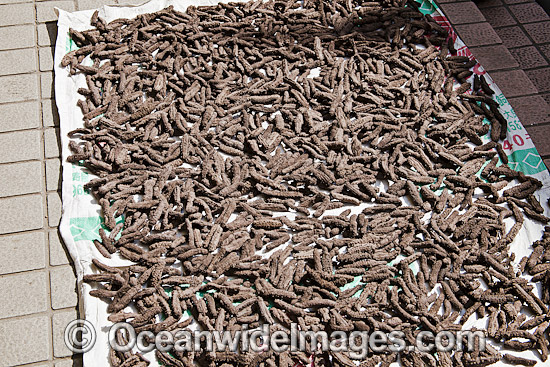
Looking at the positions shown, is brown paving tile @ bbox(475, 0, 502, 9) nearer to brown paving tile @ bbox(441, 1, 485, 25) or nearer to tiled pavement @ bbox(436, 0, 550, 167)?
tiled pavement @ bbox(436, 0, 550, 167)

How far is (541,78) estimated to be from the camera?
11.0 feet

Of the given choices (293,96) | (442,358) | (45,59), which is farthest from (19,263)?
(442,358)

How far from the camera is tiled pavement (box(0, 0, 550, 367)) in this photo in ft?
7.09

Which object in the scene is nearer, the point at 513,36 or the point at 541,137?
the point at 541,137

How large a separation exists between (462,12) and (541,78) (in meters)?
0.70

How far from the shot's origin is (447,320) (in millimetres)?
2193

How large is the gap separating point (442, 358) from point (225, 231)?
108 cm

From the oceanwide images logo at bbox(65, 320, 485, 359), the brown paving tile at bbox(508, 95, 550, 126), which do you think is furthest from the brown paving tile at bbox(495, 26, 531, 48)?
the oceanwide images logo at bbox(65, 320, 485, 359)

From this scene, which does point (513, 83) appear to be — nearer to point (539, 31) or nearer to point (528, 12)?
point (539, 31)

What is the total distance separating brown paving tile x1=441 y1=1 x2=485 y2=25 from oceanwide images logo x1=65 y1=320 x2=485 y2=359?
2.30 meters

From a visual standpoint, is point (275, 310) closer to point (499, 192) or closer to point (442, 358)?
point (442, 358)

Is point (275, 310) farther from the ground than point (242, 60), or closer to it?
closer to it

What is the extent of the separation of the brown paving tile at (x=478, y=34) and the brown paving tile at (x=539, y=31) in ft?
1.17

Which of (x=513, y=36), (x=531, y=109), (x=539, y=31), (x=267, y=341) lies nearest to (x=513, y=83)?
(x=531, y=109)
